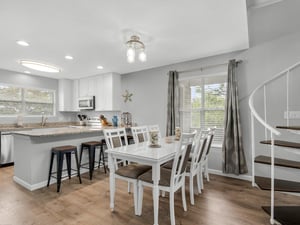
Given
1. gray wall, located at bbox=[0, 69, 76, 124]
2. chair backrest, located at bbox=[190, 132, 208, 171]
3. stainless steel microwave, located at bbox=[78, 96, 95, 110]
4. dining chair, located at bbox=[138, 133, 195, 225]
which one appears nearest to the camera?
dining chair, located at bbox=[138, 133, 195, 225]

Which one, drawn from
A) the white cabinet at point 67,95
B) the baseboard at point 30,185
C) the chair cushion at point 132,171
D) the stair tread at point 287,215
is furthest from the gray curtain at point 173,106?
the white cabinet at point 67,95

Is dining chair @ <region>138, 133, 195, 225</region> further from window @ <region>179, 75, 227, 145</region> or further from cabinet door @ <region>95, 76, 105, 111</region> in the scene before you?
cabinet door @ <region>95, 76, 105, 111</region>

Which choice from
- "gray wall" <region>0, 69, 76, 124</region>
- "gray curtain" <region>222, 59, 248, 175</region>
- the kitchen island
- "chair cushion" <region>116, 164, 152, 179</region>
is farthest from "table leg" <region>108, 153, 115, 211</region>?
"gray wall" <region>0, 69, 76, 124</region>

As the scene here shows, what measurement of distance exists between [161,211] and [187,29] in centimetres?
256

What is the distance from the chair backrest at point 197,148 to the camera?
7.93 ft

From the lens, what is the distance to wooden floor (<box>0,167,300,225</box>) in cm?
208

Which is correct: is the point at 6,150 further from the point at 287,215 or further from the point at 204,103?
the point at 287,215

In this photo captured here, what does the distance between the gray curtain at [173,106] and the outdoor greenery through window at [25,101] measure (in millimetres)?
4093

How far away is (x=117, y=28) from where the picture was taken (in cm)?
245

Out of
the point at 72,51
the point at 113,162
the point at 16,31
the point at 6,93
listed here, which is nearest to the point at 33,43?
the point at 16,31

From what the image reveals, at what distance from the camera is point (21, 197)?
2646 millimetres

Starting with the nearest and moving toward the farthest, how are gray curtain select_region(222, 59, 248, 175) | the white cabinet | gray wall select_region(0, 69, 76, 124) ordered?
1. gray curtain select_region(222, 59, 248, 175)
2. gray wall select_region(0, 69, 76, 124)
3. the white cabinet

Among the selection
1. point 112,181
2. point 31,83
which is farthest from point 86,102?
point 112,181

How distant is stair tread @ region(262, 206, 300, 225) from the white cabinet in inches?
225
